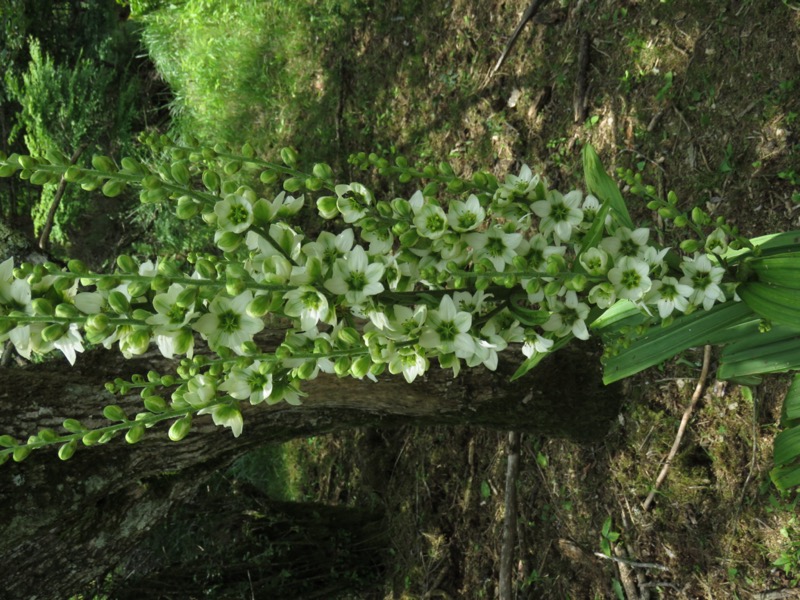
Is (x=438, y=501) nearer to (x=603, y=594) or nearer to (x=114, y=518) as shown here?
(x=603, y=594)

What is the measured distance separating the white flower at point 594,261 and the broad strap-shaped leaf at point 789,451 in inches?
50.3

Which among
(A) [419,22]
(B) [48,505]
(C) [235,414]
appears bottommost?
(B) [48,505]

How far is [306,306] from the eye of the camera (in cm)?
172

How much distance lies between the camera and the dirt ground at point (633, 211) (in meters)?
3.32

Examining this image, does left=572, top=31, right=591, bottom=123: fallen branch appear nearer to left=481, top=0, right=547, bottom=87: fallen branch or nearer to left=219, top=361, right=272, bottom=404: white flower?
left=481, top=0, right=547, bottom=87: fallen branch

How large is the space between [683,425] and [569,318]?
174 cm

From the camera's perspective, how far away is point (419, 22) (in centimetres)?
591

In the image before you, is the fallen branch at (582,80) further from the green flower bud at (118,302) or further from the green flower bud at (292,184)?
the green flower bud at (118,302)

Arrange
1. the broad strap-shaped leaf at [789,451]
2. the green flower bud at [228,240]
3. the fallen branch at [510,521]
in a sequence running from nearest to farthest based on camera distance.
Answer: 1. the green flower bud at [228,240]
2. the broad strap-shaped leaf at [789,451]
3. the fallen branch at [510,521]

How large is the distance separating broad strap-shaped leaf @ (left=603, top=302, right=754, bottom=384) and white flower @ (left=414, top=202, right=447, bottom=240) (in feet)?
3.31

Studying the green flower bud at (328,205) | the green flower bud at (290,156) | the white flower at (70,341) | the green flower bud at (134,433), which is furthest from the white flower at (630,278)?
the white flower at (70,341)

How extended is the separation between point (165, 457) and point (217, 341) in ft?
4.99

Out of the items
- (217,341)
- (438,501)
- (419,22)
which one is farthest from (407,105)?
(217,341)

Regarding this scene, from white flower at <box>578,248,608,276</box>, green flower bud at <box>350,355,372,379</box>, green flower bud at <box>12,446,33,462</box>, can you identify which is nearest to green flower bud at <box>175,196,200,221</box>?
green flower bud at <box>350,355,372,379</box>
